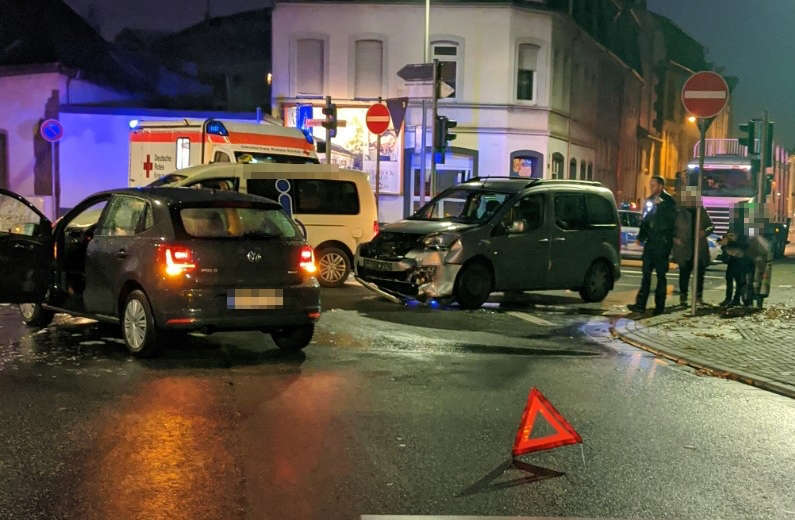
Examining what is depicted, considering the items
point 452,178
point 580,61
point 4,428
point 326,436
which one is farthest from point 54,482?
point 580,61

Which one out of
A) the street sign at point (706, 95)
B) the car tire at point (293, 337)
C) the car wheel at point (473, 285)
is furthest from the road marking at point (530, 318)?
the car tire at point (293, 337)

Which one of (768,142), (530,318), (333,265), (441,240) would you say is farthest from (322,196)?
(768,142)

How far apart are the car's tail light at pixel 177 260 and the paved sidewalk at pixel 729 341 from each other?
504cm

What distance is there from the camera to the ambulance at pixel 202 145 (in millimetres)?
17203

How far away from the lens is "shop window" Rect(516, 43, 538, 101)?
1144 inches

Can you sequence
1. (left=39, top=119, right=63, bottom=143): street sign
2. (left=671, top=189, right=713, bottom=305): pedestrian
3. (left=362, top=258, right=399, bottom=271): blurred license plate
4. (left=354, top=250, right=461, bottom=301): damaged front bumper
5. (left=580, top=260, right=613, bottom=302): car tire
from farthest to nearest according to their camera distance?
(left=39, top=119, right=63, bottom=143): street sign → (left=580, top=260, right=613, bottom=302): car tire → (left=671, top=189, right=713, bottom=305): pedestrian → (left=362, top=258, right=399, bottom=271): blurred license plate → (left=354, top=250, right=461, bottom=301): damaged front bumper

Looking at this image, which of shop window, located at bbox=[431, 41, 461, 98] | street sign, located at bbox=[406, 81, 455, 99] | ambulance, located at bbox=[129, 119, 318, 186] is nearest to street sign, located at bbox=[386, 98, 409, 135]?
street sign, located at bbox=[406, 81, 455, 99]

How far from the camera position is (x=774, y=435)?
20.0 ft

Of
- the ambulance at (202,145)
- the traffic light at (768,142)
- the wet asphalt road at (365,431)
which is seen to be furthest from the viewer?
the traffic light at (768,142)

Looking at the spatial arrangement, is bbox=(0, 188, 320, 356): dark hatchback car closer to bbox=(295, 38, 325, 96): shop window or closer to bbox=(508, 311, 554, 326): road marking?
bbox=(508, 311, 554, 326): road marking

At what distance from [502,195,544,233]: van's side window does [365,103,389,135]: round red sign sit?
601cm

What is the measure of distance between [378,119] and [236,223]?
10221 millimetres

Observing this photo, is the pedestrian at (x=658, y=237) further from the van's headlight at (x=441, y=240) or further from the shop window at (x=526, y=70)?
the shop window at (x=526, y=70)

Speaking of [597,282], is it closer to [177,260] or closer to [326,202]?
[326,202]
